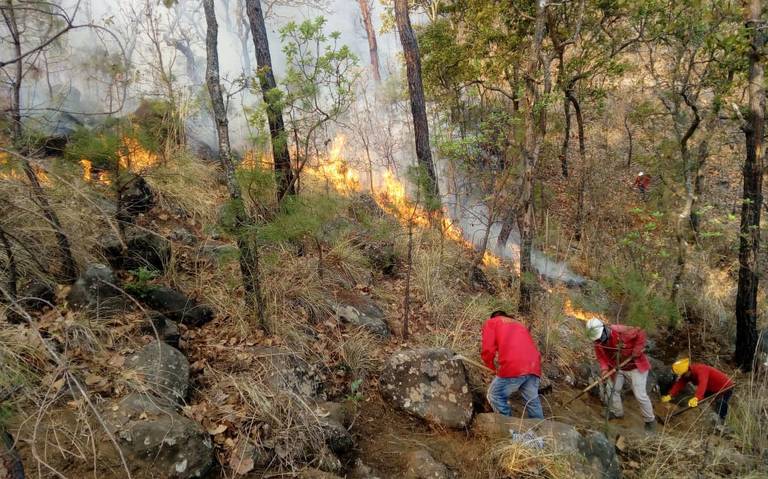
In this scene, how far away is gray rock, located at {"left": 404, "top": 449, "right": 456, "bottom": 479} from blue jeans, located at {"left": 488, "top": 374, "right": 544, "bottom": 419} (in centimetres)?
125

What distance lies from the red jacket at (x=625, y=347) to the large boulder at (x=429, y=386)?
194cm

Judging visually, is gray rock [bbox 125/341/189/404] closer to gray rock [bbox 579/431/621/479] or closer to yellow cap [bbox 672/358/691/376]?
gray rock [bbox 579/431/621/479]

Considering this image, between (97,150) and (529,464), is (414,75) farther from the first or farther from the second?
(529,464)

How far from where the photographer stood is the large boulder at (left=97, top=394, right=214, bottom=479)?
2592 mm

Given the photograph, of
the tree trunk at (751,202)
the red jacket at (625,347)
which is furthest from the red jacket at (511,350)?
the tree trunk at (751,202)

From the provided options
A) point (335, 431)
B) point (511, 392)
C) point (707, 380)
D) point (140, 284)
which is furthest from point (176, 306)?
Answer: point (707, 380)

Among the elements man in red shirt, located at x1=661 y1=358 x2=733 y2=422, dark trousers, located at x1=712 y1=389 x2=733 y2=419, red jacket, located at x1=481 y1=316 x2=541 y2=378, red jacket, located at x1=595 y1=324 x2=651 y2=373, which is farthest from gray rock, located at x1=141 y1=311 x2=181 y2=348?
dark trousers, located at x1=712 y1=389 x2=733 y2=419

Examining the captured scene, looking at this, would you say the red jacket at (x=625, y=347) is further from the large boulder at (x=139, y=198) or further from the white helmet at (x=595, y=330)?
the large boulder at (x=139, y=198)

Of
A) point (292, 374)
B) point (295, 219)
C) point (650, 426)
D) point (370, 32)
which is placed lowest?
point (650, 426)

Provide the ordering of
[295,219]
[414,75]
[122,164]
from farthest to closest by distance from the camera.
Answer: [414,75] < [295,219] < [122,164]

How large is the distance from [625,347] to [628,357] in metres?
0.12

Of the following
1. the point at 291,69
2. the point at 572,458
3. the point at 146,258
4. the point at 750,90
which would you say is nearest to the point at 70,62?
the point at 291,69

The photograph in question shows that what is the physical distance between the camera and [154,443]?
8.67 ft

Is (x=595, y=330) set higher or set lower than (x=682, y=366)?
higher
